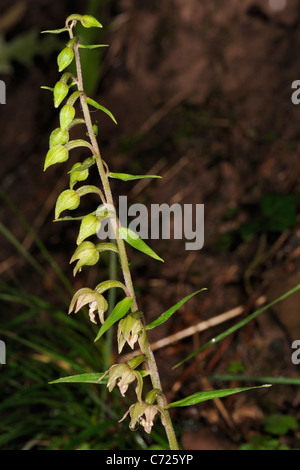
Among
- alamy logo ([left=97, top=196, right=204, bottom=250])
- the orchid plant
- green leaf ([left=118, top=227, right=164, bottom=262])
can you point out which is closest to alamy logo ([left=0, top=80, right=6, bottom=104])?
alamy logo ([left=97, top=196, right=204, bottom=250])

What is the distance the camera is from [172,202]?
248cm

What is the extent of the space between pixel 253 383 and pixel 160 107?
1.67m

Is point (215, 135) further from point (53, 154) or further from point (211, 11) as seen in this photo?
point (53, 154)

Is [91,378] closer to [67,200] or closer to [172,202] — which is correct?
[67,200]

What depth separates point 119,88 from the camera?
10.2 ft

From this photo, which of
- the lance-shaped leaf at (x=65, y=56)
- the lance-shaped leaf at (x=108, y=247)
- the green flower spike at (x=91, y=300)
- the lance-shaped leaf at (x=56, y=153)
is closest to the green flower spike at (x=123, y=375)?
the green flower spike at (x=91, y=300)

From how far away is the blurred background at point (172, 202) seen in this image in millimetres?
1780

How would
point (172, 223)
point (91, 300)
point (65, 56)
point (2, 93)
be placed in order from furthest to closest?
1. point (2, 93)
2. point (172, 223)
3. point (91, 300)
4. point (65, 56)

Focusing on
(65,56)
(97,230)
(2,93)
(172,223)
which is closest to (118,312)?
(97,230)

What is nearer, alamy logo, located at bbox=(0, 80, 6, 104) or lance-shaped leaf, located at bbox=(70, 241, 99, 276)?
lance-shaped leaf, located at bbox=(70, 241, 99, 276)

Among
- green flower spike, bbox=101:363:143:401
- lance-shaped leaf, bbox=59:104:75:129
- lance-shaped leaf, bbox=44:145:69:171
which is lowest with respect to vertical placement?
green flower spike, bbox=101:363:143:401

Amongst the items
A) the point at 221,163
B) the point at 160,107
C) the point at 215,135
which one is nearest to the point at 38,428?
the point at 221,163

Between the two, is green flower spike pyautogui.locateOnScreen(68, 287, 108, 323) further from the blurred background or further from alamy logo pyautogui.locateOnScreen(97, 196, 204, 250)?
alamy logo pyautogui.locateOnScreen(97, 196, 204, 250)

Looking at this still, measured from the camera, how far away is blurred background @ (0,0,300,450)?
1.78 metres
